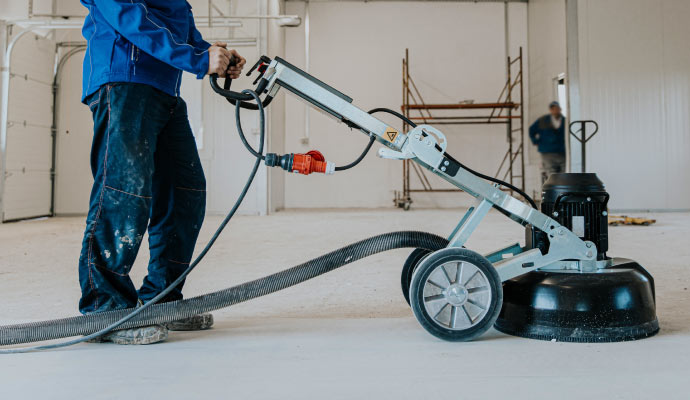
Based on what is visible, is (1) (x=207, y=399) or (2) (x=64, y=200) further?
(2) (x=64, y=200)

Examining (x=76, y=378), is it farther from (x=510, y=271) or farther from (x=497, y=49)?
(x=497, y=49)

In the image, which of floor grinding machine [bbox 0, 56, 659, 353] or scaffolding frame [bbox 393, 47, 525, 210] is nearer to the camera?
floor grinding machine [bbox 0, 56, 659, 353]

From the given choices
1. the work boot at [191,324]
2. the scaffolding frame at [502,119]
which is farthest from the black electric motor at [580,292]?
the scaffolding frame at [502,119]

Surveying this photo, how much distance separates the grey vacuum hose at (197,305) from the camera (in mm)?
1400

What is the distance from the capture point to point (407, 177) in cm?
956

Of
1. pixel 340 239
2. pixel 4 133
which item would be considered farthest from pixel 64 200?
pixel 340 239

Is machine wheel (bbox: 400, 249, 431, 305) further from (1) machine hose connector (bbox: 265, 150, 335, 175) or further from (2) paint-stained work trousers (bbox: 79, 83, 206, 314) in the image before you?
(2) paint-stained work trousers (bbox: 79, 83, 206, 314)

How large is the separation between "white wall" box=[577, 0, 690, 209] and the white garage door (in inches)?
328

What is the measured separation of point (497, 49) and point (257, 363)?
998 centimetres

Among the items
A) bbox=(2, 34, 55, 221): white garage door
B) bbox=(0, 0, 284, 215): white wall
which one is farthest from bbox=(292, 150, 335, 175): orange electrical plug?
bbox=(2, 34, 55, 221): white garage door

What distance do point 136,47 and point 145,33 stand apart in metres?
0.10

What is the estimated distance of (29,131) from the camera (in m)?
7.16

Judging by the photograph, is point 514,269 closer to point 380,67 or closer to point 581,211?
point 581,211

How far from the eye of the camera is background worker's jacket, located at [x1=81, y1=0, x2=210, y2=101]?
1359mm
